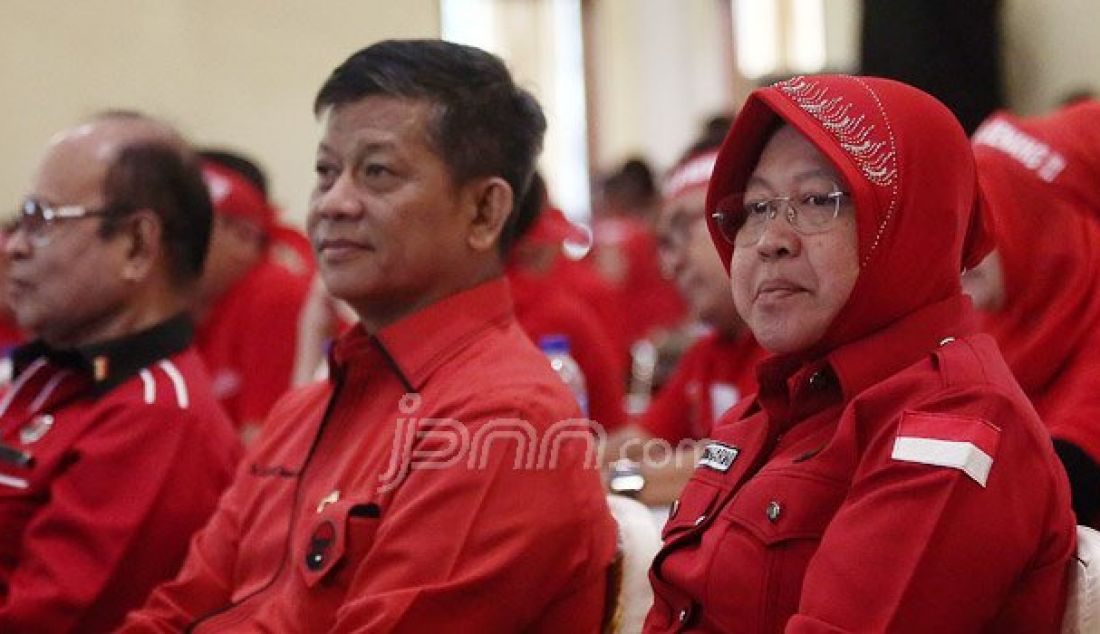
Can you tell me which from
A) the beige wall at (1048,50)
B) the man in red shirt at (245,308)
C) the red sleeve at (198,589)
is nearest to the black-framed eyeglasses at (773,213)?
the red sleeve at (198,589)

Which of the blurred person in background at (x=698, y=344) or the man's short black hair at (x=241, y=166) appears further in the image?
the man's short black hair at (x=241, y=166)

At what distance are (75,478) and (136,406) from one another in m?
0.14

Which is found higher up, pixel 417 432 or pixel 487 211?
pixel 487 211

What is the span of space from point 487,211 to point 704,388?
121 cm

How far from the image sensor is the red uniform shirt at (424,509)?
169cm

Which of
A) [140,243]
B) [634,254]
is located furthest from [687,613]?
[634,254]

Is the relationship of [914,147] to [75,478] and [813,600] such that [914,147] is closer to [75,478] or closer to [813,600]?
[813,600]

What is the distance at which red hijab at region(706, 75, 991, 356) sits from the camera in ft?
4.82

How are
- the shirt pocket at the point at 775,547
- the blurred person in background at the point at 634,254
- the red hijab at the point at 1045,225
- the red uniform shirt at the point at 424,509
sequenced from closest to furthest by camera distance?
the shirt pocket at the point at 775,547
the red uniform shirt at the point at 424,509
the red hijab at the point at 1045,225
the blurred person in background at the point at 634,254

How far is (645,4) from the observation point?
35.2 feet

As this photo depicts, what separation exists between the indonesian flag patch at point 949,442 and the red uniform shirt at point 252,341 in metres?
2.74

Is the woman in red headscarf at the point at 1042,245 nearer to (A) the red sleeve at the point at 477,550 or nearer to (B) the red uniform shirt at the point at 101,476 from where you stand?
(A) the red sleeve at the point at 477,550

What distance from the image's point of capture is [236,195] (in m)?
4.11

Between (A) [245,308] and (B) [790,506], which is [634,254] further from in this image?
(B) [790,506]
